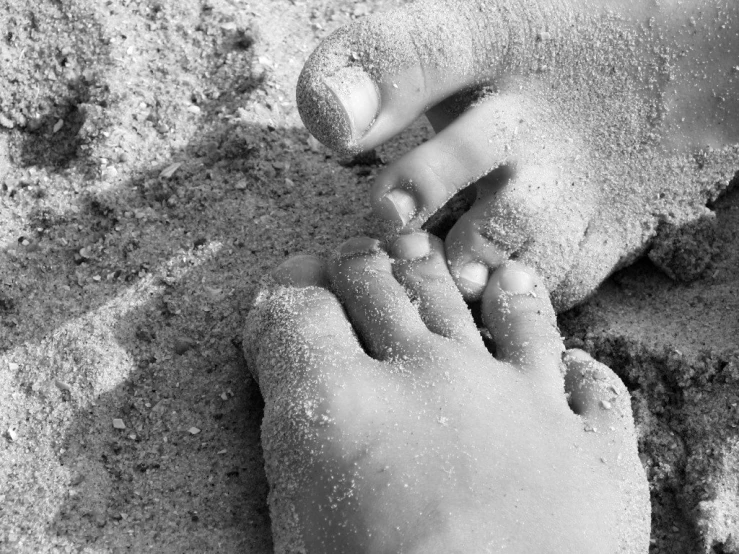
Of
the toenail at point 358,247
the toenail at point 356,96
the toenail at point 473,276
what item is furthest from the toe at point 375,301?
the toenail at point 356,96

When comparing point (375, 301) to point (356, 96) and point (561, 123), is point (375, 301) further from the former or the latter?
point (561, 123)

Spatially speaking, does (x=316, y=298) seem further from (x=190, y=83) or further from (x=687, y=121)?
(x=687, y=121)

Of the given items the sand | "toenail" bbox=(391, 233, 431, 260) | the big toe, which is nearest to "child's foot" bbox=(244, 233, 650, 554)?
"toenail" bbox=(391, 233, 431, 260)

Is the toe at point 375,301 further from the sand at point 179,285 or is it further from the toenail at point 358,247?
the sand at point 179,285

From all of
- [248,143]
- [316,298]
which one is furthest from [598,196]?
[248,143]

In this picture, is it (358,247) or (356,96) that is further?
(358,247)

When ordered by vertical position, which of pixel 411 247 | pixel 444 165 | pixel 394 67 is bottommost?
pixel 411 247

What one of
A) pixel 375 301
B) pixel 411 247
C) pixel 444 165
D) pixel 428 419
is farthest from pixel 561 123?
pixel 428 419

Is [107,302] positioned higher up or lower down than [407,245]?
lower down
